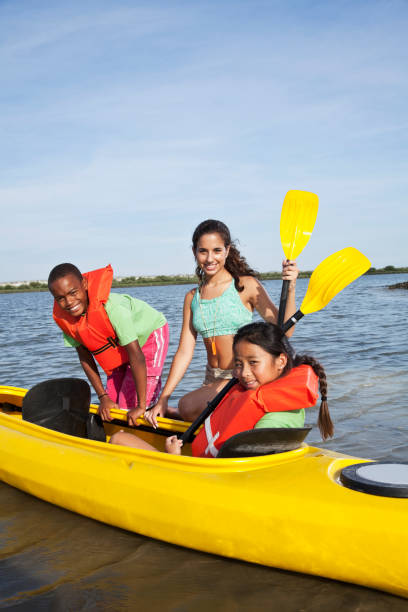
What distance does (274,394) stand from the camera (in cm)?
240

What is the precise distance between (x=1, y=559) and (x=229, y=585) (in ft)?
3.35

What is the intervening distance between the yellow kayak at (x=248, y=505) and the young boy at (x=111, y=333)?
0.58 meters

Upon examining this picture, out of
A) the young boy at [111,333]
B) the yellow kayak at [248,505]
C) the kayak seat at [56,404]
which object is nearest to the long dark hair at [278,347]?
the yellow kayak at [248,505]

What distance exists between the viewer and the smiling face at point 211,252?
295 cm

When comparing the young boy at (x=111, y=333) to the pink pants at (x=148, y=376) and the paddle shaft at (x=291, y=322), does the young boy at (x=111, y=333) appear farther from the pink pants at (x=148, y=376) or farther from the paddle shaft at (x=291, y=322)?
the paddle shaft at (x=291, y=322)

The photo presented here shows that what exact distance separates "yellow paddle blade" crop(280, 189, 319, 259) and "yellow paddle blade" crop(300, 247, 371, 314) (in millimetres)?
213

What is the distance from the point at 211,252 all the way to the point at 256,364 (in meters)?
0.72

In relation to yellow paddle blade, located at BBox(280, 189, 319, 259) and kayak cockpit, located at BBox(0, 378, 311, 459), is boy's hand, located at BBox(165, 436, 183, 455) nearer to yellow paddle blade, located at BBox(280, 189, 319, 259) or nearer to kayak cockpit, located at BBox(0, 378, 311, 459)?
kayak cockpit, located at BBox(0, 378, 311, 459)

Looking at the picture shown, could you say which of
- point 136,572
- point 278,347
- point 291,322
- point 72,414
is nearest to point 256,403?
point 278,347

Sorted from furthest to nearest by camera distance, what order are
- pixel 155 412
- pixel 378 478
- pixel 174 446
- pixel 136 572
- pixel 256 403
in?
pixel 155 412 → pixel 174 446 → pixel 256 403 → pixel 136 572 → pixel 378 478

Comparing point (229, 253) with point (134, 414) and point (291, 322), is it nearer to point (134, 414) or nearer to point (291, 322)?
point (291, 322)

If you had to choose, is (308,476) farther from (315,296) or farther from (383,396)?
(383,396)

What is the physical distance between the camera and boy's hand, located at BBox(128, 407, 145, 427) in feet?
10.7

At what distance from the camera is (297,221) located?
10.7 feet
